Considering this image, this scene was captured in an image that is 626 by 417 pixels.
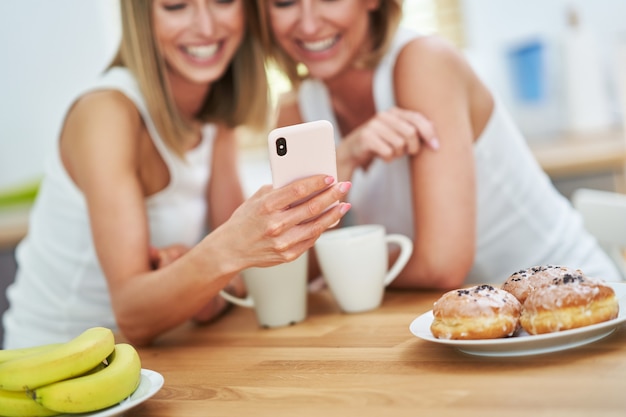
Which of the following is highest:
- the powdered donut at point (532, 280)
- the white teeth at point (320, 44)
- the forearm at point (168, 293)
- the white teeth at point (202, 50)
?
the white teeth at point (202, 50)

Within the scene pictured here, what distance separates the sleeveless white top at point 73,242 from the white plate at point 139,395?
75 cm

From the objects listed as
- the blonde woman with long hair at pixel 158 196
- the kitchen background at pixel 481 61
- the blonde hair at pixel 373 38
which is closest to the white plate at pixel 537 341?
the blonde woman with long hair at pixel 158 196

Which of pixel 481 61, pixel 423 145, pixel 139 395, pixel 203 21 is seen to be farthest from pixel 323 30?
pixel 481 61

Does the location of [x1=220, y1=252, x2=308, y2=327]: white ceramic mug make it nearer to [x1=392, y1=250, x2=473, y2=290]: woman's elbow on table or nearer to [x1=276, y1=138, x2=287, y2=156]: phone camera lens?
[x1=392, y1=250, x2=473, y2=290]: woman's elbow on table

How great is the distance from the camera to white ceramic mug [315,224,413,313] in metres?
1.23

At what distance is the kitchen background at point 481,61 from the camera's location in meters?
2.90

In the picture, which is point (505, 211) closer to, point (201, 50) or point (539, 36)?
point (201, 50)

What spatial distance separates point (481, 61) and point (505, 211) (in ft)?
5.04

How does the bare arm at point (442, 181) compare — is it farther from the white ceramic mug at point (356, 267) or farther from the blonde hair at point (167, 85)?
the blonde hair at point (167, 85)

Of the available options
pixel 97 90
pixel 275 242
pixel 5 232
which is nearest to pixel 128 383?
pixel 275 242

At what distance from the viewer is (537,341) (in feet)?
2.80

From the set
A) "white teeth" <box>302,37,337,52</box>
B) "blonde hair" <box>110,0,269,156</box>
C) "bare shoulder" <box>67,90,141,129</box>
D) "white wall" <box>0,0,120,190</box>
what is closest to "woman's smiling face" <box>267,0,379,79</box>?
"white teeth" <box>302,37,337,52</box>

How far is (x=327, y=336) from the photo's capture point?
3.71 ft

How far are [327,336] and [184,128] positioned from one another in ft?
2.37
